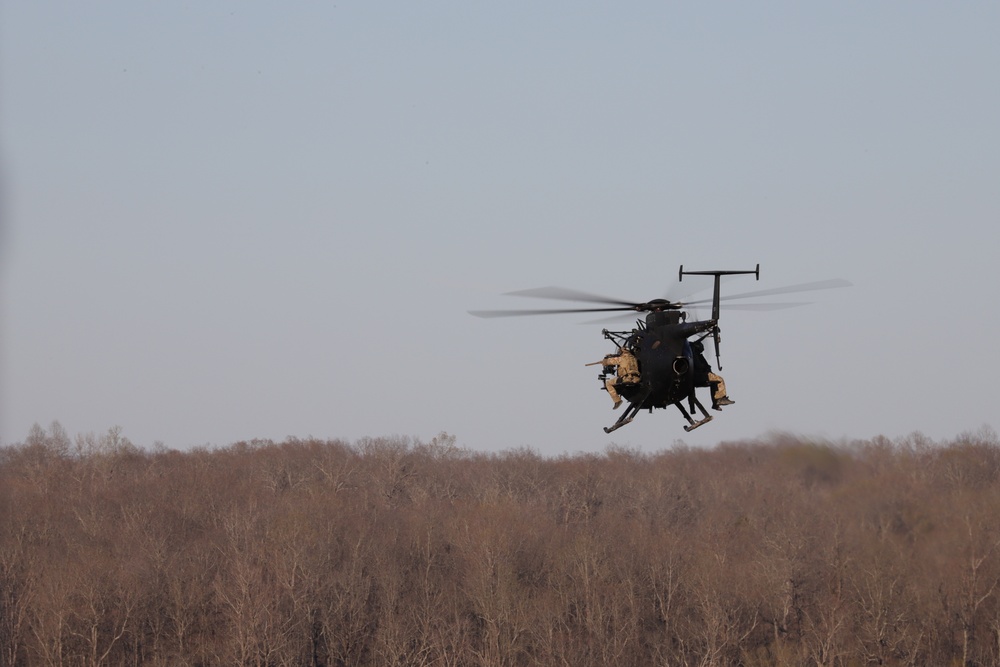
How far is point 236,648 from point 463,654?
35.8 ft

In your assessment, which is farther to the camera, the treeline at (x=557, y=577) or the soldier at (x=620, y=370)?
the treeline at (x=557, y=577)

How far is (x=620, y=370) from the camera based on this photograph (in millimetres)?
36625

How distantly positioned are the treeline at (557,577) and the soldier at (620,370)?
119 ft

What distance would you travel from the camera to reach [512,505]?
11181 cm

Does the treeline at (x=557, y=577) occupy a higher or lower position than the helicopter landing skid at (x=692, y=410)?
lower

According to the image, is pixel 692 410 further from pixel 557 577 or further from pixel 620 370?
pixel 557 577

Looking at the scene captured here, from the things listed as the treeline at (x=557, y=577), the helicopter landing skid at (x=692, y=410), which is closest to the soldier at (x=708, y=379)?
the helicopter landing skid at (x=692, y=410)

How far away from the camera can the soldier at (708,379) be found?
37.1m

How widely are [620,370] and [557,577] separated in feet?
191

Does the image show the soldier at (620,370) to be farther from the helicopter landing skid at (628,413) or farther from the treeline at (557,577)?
the treeline at (557,577)

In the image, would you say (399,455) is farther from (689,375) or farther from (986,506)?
(689,375)

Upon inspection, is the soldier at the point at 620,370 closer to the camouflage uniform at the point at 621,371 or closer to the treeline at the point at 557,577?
the camouflage uniform at the point at 621,371

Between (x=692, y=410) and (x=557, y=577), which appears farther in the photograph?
(x=557, y=577)

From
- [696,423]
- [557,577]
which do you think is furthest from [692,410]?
[557,577]
